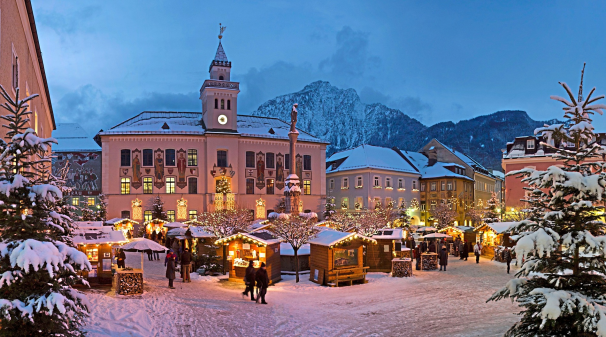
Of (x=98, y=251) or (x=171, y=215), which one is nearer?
(x=98, y=251)

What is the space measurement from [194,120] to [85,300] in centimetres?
4744

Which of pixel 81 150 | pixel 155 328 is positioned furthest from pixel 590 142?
pixel 81 150

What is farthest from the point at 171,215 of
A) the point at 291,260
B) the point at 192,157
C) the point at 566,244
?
the point at 566,244

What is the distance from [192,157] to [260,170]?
7361mm

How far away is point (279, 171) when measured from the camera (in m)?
53.8

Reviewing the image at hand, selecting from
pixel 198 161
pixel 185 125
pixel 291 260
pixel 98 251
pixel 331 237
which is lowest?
pixel 291 260

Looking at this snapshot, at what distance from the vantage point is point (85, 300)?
23.8ft

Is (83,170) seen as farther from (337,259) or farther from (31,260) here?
(31,260)

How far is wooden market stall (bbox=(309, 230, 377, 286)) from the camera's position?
19938 mm

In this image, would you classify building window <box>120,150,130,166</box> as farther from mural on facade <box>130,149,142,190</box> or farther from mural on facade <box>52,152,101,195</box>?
mural on facade <box>52,152,101,195</box>

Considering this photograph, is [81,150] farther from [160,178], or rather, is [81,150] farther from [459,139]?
[459,139]

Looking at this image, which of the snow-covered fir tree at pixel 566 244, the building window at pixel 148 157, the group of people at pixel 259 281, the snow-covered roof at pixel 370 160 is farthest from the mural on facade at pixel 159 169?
the snow-covered fir tree at pixel 566 244

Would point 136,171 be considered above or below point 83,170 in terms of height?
below

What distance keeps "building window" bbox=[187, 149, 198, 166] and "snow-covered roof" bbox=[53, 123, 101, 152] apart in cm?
1561
